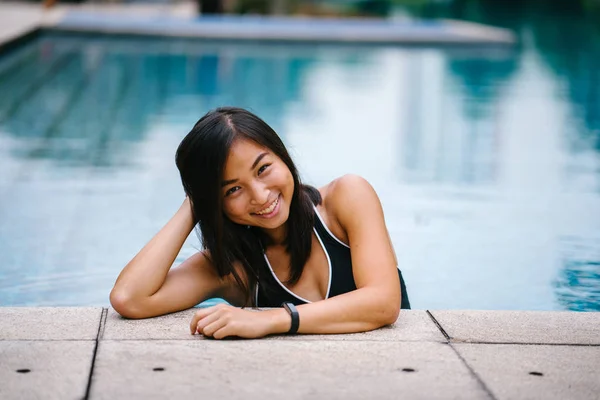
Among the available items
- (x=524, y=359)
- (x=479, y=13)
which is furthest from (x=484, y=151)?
(x=479, y=13)

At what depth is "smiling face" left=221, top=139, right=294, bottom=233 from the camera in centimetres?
318

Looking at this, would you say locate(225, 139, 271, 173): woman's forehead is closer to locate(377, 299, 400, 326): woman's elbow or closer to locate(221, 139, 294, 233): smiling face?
locate(221, 139, 294, 233): smiling face

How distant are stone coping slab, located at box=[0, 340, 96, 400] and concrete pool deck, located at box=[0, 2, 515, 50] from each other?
1372 centimetres

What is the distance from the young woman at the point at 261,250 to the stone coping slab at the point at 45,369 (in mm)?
353

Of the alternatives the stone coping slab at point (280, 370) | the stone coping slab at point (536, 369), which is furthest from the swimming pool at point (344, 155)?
the stone coping slab at point (536, 369)

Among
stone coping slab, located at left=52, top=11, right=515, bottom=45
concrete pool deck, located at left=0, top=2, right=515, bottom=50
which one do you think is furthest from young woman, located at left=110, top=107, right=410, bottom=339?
stone coping slab, located at left=52, top=11, right=515, bottom=45

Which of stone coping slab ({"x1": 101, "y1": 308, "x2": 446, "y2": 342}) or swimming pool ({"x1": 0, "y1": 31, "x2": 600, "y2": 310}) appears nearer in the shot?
stone coping slab ({"x1": 101, "y1": 308, "x2": 446, "y2": 342})

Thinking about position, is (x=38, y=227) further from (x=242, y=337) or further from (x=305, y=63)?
(x=305, y=63)

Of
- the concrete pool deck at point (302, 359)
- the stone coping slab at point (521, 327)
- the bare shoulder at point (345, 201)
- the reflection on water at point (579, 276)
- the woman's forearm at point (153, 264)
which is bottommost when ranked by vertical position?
the reflection on water at point (579, 276)

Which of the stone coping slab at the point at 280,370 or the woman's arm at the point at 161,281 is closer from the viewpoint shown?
the stone coping slab at the point at 280,370

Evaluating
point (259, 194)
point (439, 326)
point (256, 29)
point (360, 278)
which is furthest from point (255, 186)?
point (256, 29)

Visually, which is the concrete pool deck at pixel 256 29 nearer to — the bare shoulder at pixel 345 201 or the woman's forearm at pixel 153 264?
the woman's forearm at pixel 153 264

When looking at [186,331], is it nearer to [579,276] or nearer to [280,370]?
[280,370]

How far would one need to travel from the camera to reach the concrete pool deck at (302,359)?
2688mm
